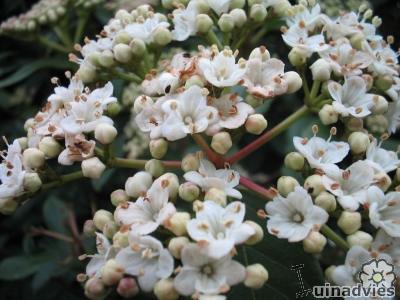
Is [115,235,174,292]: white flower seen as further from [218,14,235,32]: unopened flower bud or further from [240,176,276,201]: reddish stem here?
[218,14,235,32]: unopened flower bud

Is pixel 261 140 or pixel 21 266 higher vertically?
pixel 261 140

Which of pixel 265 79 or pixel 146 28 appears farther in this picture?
pixel 146 28

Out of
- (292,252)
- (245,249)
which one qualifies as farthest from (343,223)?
(245,249)

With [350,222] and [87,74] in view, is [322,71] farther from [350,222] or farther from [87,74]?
[87,74]

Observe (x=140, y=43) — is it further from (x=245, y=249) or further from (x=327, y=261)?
(x=327, y=261)

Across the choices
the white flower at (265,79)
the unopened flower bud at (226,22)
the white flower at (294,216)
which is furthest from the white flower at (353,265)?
the unopened flower bud at (226,22)

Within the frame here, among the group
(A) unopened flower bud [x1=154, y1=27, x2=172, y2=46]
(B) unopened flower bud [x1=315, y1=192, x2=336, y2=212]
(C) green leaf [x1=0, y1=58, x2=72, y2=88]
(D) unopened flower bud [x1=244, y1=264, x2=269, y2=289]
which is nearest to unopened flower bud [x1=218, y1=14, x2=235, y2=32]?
(A) unopened flower bud [x1=154, y1=27, x2=172, y2=46]

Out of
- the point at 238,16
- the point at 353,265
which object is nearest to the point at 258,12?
the point at 238,16
